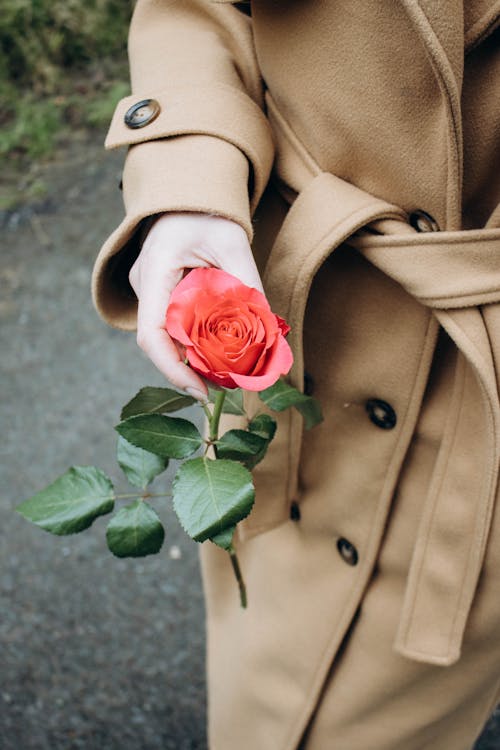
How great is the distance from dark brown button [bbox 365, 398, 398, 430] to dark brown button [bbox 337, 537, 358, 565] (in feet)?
0.71

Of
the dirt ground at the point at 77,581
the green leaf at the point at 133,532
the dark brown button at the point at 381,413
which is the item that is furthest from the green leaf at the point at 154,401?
the dirt ground at the point at 77,581

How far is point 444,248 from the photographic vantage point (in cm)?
79

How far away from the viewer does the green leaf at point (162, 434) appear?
76 centimetres

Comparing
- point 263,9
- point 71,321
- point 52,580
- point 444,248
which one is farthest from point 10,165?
point 444,248

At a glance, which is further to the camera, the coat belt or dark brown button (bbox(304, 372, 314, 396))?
dark brown button (bbox(304, 372, 314, 396))

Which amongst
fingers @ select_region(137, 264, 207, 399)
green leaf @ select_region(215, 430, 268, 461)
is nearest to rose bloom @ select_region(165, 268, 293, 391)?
fingers @ select_region(137, 264, 207, 399)

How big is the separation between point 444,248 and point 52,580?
1546 mm

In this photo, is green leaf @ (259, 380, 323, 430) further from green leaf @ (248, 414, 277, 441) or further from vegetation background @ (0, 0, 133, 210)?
vegetation background @ (0, 0, 133, 210)

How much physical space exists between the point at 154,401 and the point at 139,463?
0.46 ft

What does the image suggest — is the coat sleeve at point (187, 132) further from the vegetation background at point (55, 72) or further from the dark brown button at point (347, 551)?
the vegetation background at point (55, 72)

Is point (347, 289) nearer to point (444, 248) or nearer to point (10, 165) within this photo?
point (444, 248)

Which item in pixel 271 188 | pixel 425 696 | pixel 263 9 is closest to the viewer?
pixel 263 9

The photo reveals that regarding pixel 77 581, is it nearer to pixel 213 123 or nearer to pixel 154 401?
pixel 154 401

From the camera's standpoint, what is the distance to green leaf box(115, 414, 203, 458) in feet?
2.48
